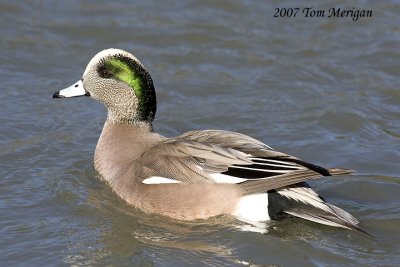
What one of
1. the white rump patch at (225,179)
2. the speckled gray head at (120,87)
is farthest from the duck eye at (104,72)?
the white rump patch at (225,179)

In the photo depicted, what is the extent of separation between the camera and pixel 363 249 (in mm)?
6125

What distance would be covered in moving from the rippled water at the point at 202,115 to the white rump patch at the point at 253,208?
0.42 ft

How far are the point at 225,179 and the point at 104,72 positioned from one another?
1806mm

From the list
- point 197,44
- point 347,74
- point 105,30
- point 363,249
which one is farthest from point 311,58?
point 363,249

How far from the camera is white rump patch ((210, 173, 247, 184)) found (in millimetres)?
6344

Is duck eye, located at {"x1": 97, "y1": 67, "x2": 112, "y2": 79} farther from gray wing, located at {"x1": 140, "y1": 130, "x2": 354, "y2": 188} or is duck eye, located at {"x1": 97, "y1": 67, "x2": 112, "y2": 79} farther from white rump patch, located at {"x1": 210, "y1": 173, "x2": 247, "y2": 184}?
white rump patch, located at {"x1": 210, "y1": 173, "x2": 247, "y2": 184}

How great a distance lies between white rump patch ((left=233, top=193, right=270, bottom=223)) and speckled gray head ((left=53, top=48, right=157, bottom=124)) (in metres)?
1.52

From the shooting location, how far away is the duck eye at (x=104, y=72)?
7523 mm

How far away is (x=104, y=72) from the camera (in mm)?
7535

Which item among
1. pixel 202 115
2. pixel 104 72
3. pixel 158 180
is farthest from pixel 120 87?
pixel 202 115

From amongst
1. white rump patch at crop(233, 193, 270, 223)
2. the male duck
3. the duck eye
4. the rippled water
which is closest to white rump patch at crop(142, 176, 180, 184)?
the male duck

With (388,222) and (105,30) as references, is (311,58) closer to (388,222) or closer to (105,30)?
(105,30)

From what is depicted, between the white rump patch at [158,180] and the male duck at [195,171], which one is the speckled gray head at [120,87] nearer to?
the male duck at [195,171]

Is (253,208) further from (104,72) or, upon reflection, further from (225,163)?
(104,72)
